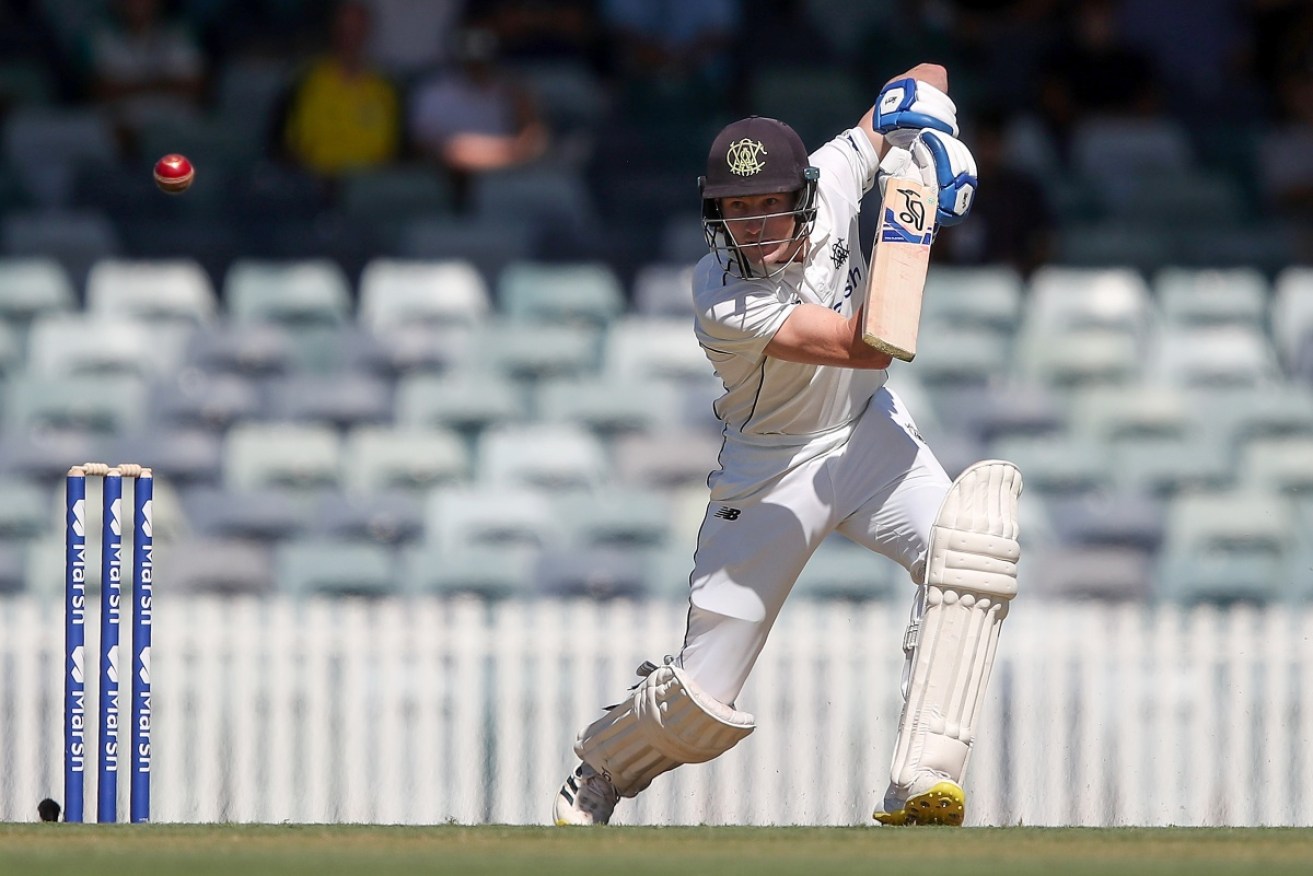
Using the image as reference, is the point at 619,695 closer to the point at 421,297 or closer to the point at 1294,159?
the point at 421,297

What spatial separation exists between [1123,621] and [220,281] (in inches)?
159

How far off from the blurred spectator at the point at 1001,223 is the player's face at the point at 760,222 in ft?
13.8

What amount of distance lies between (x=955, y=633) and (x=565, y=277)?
442 cm

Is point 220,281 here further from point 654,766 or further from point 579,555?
point 654,766

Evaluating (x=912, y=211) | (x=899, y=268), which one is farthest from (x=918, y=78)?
(x=899, y=268)

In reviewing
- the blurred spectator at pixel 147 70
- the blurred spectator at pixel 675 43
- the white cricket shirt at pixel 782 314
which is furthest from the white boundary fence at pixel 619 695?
the blurred spectator at pixel 675 43

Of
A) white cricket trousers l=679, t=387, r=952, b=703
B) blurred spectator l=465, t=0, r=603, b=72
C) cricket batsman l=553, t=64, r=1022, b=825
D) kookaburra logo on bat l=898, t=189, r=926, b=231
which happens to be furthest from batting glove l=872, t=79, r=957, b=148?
blurred spectator l=465, t=0, r=603, b=72

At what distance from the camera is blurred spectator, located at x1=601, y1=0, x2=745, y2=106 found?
945 centimetres

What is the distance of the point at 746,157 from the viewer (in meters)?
4.33

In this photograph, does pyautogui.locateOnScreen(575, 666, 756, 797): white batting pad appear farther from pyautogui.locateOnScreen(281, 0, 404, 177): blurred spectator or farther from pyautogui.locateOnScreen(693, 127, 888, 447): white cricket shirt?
pyautogui.locateOnScreen(281, 0, 404, 177): blurred spectator

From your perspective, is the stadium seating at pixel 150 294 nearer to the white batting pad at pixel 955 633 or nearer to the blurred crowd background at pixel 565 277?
the blurred crowd background at pixel 565 277

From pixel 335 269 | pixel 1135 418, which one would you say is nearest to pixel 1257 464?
pixel 1135 418

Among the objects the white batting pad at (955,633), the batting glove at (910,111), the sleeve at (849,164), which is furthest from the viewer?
the sleeve at (849,164)

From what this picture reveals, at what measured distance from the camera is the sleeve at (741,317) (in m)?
4.29
